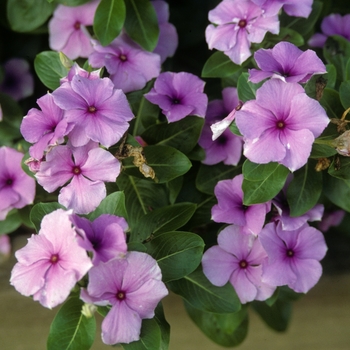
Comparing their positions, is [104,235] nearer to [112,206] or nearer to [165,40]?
[112,206]

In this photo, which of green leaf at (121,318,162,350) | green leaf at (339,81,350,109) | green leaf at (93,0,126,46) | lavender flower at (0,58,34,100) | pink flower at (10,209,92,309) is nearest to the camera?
pink flower at (10,209,92,309)

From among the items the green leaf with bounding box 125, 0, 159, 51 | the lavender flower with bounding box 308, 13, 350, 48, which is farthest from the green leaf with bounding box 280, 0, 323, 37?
the green leaf with bounding box 125, 0, 159, 51

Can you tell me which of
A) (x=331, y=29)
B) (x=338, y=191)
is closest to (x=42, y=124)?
(x=338, y=191)

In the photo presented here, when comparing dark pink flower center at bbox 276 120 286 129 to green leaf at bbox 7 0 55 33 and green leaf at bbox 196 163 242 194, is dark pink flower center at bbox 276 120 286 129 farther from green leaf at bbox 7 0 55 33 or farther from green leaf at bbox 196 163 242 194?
green leaf at bbox 7 0 55 33

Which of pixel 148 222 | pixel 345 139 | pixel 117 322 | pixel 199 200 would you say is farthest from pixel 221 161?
pixel 117 322

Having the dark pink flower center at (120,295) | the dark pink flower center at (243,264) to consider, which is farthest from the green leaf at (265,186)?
the dark pink flower center at (120,295)

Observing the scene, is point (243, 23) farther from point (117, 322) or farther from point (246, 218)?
point (117, 322)

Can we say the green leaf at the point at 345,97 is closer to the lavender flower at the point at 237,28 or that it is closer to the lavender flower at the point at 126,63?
the lavender flower at the point at 237,28
